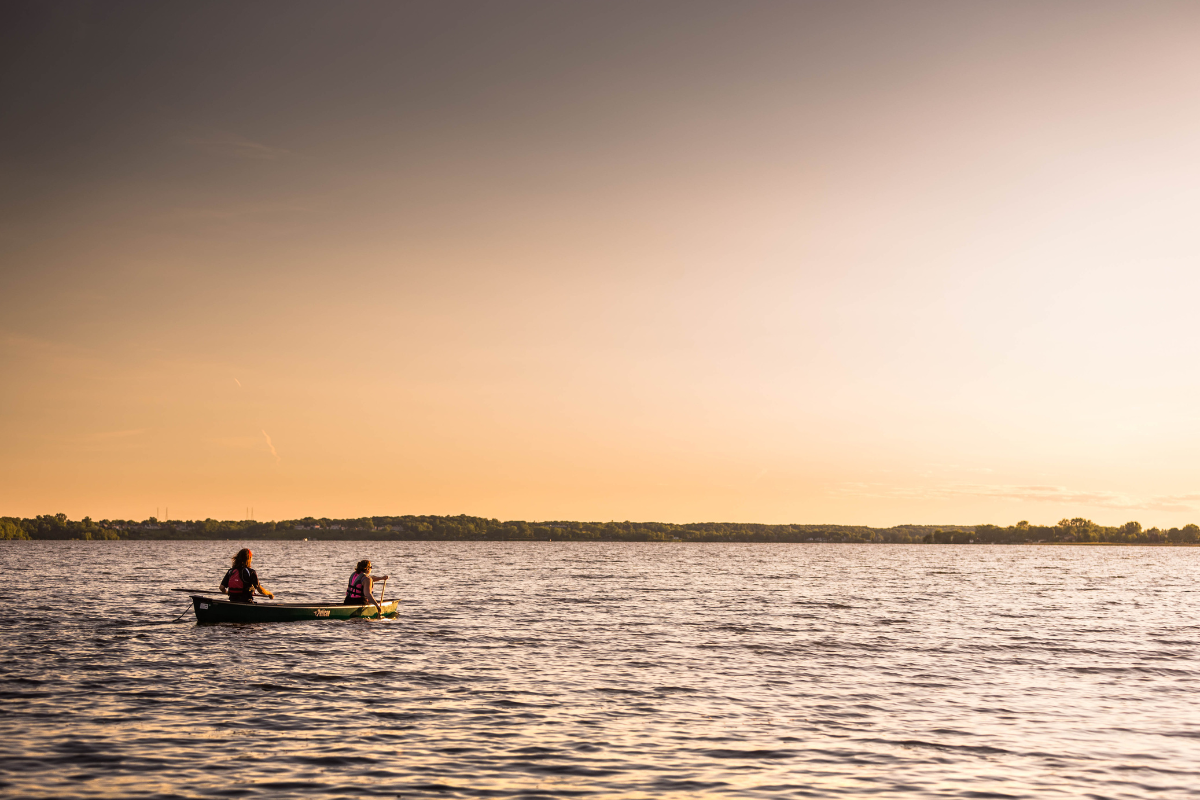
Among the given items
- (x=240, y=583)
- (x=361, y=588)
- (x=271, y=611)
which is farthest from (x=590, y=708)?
(x=361, y=588)

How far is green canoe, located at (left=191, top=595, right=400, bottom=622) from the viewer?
121 feet

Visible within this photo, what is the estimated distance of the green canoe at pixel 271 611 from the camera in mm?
36969

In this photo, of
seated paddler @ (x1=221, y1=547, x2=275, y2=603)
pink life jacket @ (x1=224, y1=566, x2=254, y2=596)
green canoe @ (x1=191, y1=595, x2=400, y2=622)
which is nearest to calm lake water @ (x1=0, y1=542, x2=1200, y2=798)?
green canoe @ (x1=191, y1=595, x2=400, y2=622)

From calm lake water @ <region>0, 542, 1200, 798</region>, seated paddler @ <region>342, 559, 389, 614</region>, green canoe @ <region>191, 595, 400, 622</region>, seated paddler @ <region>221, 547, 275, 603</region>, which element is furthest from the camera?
seated paddler @ <region>342, 559, 389, 614</region>

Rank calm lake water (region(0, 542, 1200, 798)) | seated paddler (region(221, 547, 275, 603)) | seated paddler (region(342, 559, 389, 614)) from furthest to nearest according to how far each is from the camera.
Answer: seated paddler (region(342, 559, 389, 614))
seated paddler (region(221, 547, 275, 603))
calm lake water (region(0, 542, 1200, 798))

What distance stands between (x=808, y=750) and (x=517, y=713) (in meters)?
6.61

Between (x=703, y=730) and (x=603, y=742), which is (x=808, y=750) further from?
(x=603, y=742)

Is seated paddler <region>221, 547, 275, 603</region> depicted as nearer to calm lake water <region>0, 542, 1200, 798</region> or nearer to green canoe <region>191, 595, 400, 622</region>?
green canoe <region>191, 595, 400, 622</region>

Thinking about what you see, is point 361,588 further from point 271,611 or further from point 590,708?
point 590,708

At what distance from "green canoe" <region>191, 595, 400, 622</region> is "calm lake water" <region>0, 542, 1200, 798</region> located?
0.77 m

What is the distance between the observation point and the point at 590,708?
69.1ft

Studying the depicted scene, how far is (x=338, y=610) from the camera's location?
40.0 metres

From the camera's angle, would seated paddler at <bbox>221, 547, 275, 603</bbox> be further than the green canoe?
Yes

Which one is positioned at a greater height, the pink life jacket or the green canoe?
the pink life jacket
